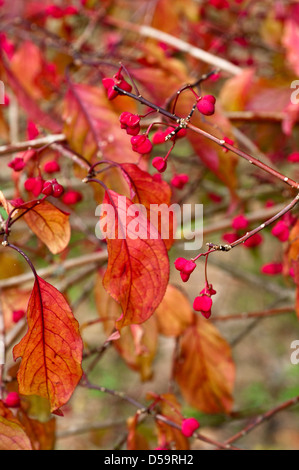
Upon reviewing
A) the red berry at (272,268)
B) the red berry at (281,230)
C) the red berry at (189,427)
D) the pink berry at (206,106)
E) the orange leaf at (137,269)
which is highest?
the red berry at (272,268)

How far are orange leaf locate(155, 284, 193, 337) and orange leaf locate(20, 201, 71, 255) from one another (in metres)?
0.41

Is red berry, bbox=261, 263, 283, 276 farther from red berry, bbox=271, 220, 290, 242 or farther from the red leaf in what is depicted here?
the red leaf

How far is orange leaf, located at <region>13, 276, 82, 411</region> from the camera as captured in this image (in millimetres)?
672

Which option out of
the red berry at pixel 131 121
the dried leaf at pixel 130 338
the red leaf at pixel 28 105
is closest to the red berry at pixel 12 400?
the dried leaf at pixel 130 338

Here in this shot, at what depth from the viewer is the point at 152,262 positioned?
684mm

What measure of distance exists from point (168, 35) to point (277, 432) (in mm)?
1572

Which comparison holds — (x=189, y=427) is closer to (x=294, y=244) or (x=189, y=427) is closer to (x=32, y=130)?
(x=294, y=244)

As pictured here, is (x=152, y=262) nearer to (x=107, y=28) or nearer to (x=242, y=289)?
(x=107, y=28)

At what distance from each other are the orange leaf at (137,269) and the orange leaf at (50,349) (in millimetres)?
66

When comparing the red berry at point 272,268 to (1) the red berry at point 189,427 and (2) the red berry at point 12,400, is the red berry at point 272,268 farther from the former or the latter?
(2) the red berry at point 12,400

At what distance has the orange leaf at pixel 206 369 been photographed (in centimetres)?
116

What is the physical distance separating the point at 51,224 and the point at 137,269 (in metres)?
0.15
